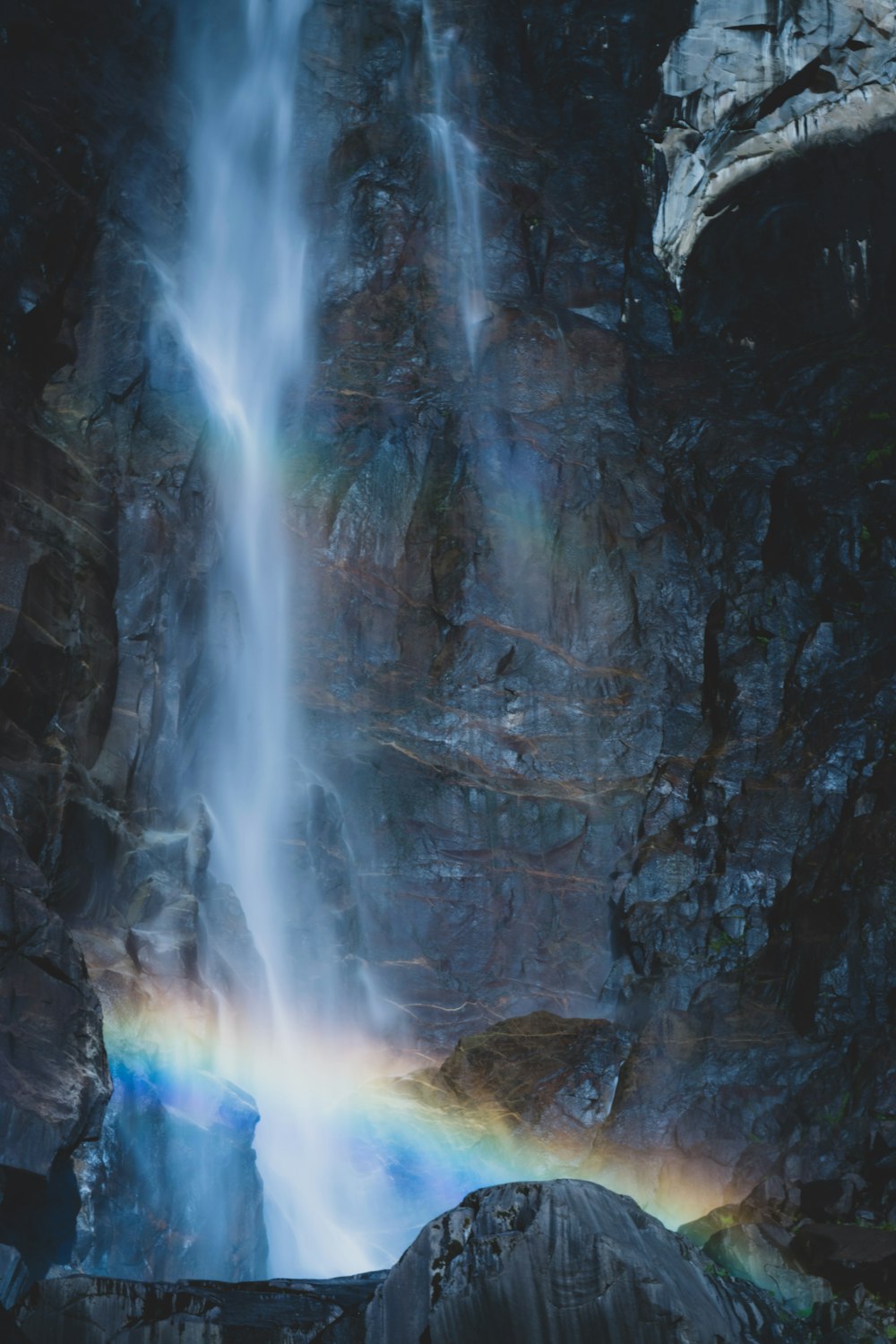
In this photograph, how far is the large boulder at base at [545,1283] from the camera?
11797 mm

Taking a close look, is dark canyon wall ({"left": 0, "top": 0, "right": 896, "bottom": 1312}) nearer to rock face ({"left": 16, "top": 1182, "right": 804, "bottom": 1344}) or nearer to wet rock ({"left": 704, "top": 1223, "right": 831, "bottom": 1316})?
wet rock ({"left": 704, "top": 1223, "right": 831, "bottom": 1316})

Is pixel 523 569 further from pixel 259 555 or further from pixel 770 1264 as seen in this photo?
pixel 770 1264

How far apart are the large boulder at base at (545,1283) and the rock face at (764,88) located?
21281 millimetres

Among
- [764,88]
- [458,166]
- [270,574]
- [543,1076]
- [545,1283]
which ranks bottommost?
[545,1283]

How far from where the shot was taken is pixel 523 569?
24.3 m

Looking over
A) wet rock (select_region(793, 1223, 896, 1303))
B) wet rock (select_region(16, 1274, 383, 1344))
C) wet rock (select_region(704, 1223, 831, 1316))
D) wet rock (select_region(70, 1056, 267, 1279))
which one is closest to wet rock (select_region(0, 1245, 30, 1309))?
wet rock (select_region(16, 1274, 383, 1344))

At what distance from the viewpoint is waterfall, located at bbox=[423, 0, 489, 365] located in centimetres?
2642

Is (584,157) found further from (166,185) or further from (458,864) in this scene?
(458,864)

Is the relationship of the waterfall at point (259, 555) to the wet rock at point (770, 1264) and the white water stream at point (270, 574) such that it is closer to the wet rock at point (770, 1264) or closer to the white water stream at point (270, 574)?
the white water stream at point (270, 574)

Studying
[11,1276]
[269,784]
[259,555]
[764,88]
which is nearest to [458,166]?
[764,88]

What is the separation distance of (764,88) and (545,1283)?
2488 cm

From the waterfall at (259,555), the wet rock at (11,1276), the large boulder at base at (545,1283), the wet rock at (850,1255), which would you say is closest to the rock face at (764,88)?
the waterfall at (259,555)

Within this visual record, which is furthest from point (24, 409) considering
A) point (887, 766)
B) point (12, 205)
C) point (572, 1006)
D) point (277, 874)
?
point (887, 766)

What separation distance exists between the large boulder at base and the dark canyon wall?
17.4 feet
